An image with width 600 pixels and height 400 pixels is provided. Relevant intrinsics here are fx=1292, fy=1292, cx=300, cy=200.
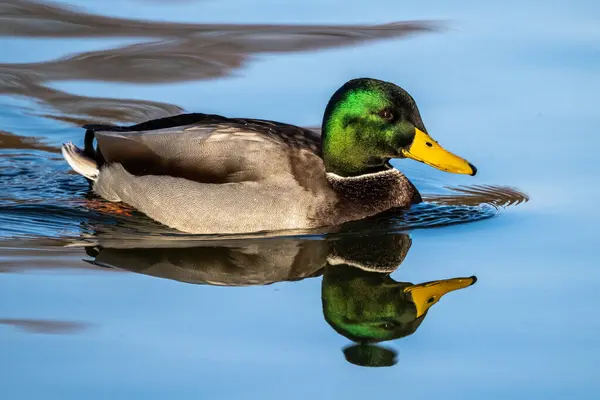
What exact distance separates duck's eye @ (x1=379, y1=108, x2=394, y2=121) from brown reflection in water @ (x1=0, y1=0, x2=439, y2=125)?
314 cm

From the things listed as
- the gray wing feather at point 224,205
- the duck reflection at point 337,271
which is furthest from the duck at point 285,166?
the duck reflection at point 337,271

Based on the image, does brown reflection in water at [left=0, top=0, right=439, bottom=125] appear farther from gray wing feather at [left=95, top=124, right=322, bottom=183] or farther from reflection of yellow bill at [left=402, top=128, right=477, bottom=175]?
reflection of yellow bill at [left=402, top=128, right=477, bottom=175]

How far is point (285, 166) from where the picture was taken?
8688 millimetres

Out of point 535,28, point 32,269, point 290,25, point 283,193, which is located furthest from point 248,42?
point 32,269

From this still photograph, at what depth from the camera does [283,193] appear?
28.3 ft

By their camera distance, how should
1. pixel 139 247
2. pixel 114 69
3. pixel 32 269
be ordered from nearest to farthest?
pixel 32 269, pixel 139 247, pixel 114 69

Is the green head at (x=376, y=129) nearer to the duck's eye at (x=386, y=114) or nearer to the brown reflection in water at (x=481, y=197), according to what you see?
the duck's eye at (x=386, y=114)

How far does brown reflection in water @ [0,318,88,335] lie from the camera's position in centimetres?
682

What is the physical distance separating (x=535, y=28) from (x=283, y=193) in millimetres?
5006

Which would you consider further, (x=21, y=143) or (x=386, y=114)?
(x=21, y=143)

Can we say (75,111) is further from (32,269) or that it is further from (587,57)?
→ (587,57)

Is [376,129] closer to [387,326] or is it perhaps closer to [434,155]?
[434,155]

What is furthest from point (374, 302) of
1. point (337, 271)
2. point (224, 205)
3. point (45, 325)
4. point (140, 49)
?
point (140, 49)

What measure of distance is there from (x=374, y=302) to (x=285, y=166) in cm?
155
